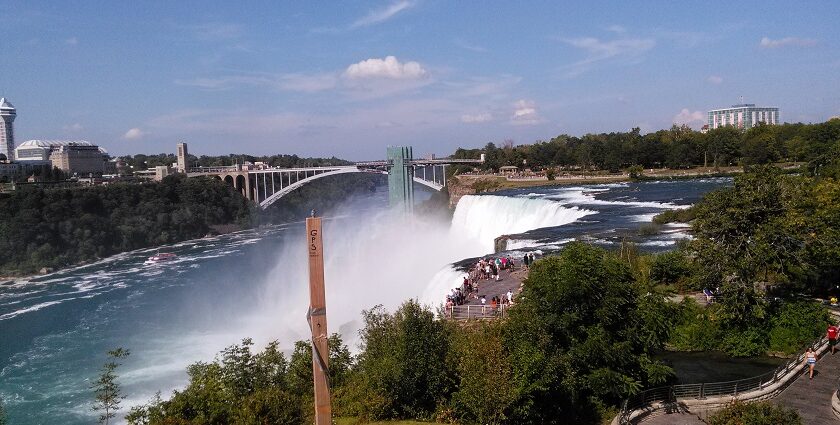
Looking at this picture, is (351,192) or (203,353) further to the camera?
(351,192)

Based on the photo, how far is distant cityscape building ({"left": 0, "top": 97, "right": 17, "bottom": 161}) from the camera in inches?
3979

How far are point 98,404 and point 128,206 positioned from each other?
3259cm

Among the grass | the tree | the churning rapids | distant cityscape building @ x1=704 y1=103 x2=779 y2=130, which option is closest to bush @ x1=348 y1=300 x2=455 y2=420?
the grass

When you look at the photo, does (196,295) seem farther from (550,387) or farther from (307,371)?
(550,387)

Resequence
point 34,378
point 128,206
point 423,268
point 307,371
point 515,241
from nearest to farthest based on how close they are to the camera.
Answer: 1. point 307,371
2. point 34,378
3. point 515,241
4. point 423,268
5. point 128,206

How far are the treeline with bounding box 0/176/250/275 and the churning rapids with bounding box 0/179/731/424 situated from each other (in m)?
1.93

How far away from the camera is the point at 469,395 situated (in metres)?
7.35

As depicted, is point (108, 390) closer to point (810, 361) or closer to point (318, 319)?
point (318, 319)

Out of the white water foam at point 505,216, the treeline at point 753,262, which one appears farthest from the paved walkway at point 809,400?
the white water foam at point 505,216

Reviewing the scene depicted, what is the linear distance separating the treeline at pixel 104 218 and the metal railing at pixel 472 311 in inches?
1112

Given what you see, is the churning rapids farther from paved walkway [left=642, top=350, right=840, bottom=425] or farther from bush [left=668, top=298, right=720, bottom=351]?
paved walkway [left=642, top=350, right=840, bottom=425]

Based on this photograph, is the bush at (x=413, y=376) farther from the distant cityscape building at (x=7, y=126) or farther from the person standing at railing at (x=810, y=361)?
the distant cityscape building at (x=7, y=126)

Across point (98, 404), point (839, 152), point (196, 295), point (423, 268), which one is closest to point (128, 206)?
point (196, 295)

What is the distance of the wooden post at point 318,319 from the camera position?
340 centimetres
